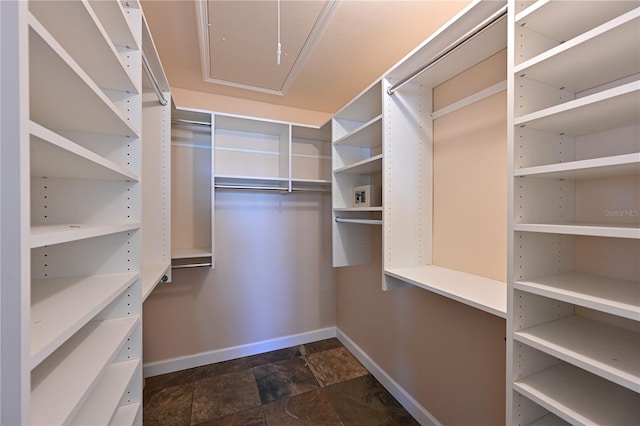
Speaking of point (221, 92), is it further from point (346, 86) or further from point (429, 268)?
point (429, 268)

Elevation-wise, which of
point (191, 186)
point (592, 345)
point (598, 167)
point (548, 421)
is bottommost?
point (548, 421)

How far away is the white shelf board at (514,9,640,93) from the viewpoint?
0.69 metres

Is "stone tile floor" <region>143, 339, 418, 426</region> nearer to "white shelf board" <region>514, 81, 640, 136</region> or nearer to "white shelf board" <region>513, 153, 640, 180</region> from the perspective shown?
"white shelf board" <region>513, 153, 640, 180</region>

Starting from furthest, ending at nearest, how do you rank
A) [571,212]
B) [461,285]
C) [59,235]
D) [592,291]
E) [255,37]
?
[255,37], [461,285], [571,212], [592,291], [59,235]

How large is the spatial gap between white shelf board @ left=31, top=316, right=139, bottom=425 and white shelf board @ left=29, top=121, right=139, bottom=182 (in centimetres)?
55

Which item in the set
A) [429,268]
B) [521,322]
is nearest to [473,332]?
[429,268]

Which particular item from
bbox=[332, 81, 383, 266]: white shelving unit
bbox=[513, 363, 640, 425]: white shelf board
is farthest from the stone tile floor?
bbox=[513, 363, 640, 425]: white shelf board

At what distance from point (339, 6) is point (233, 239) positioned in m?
2.03

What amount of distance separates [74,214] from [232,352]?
2094mm

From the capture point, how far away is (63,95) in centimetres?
72

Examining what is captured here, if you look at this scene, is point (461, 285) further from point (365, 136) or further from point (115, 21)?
point (115, 21)

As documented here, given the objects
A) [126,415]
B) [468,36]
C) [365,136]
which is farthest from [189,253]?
[468,36]

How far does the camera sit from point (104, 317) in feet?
3.20

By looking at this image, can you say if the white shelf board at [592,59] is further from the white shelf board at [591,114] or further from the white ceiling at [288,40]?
the white ceiling at [288,40]
